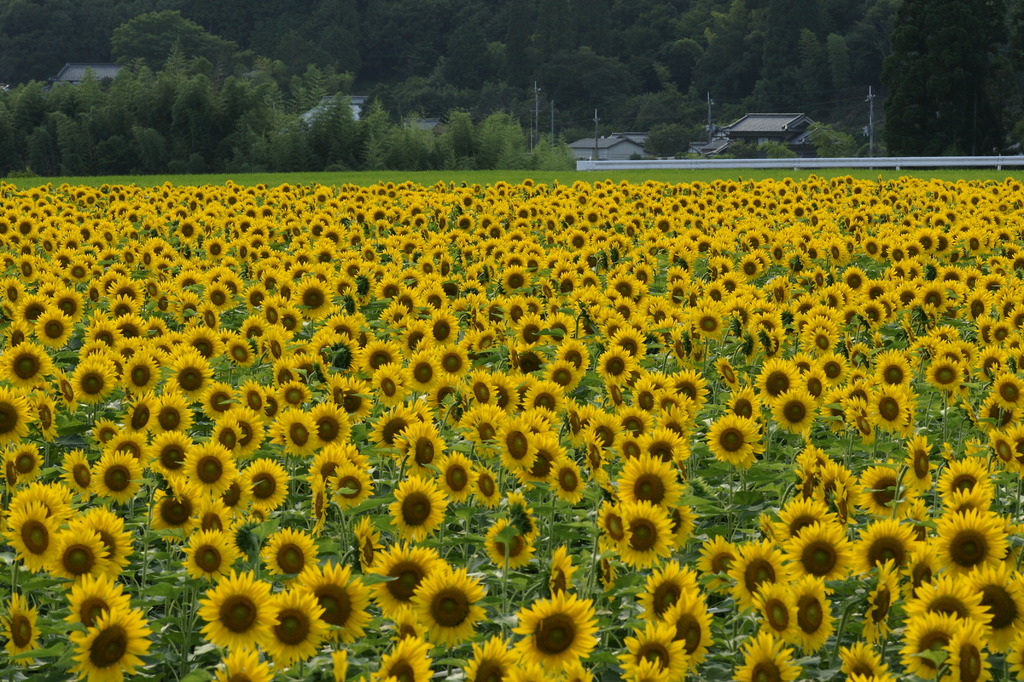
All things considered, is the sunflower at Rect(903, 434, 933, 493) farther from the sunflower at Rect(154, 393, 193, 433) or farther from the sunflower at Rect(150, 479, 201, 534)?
the sunflower at Rect(154, 393, 193, 433)

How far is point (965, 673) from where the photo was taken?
3.04 m

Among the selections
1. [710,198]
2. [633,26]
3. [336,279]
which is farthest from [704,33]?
[336,279]

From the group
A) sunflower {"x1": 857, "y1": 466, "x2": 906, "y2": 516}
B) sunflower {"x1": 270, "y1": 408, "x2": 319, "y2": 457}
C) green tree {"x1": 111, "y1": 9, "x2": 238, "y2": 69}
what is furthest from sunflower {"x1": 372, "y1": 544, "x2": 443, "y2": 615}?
green tree {"x1": 111, "y1": 9, "x2": 238, "y2": 69}

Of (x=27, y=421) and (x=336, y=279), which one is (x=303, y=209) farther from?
(x=27, y=421)

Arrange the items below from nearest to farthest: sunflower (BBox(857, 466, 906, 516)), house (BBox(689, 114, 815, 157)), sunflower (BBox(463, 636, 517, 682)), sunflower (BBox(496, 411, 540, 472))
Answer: sunflower (BBox(463, 636, 517, 682)) < sunflower (BBox(857, 466, 906, 516)) < sunflower (BBox(496, 411, 540, 472)) < house (BBox(689, 114, 815, 157))

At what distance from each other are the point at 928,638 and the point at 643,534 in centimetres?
99

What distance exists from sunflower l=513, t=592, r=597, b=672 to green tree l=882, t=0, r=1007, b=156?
46210 mm

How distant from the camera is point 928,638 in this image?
322 cm

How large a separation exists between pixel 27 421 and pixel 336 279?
3.95m

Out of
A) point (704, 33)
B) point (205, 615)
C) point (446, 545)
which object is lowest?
point (446, 545)

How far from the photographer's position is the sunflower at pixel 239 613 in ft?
11.0

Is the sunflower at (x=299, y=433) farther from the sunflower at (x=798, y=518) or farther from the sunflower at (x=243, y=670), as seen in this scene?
the sunflower at (x=243, y=670)

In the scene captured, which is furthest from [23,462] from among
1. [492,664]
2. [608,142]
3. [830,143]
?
[608,142]

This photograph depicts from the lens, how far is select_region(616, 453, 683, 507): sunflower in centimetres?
421
